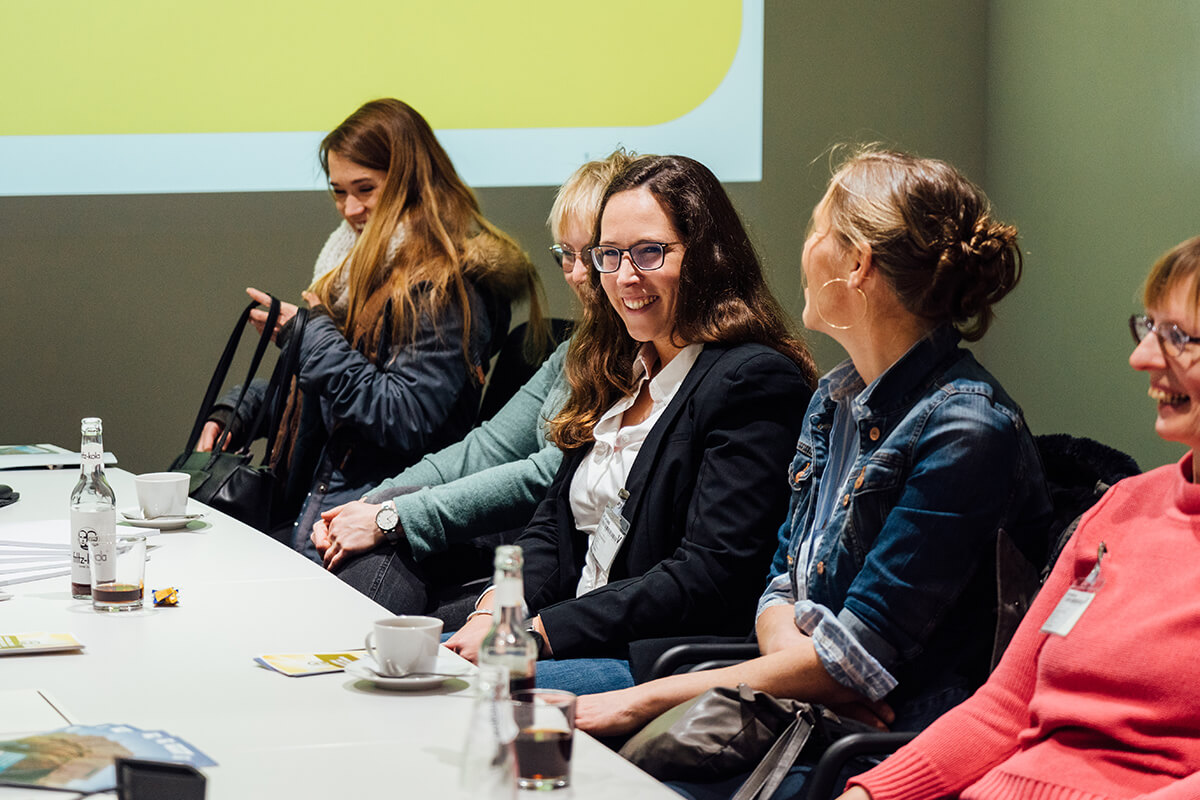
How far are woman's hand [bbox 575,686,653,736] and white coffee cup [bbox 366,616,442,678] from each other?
28 centimetres

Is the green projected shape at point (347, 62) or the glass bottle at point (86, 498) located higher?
the green projected shape at point (347, 62)

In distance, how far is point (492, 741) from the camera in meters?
0.94

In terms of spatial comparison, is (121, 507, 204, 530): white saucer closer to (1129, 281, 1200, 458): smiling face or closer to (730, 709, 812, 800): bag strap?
(730, 709, 812, 800): bag strap

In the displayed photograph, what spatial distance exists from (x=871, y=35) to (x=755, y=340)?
9.68 ft

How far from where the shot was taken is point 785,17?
15.0ft

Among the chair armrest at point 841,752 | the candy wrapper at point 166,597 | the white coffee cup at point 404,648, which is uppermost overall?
the white coffee cup at point 404,648

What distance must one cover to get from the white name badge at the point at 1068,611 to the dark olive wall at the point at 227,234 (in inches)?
114

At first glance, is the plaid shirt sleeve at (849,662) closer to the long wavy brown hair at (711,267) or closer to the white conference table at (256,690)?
the white conference table at (256,690)

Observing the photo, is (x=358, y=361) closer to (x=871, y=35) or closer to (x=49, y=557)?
(x=49, y=557)

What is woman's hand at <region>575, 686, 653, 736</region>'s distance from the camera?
1578 millimetres

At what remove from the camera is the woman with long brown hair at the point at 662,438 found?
1910 mm

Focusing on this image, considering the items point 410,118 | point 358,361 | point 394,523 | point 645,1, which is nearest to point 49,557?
point 394,523

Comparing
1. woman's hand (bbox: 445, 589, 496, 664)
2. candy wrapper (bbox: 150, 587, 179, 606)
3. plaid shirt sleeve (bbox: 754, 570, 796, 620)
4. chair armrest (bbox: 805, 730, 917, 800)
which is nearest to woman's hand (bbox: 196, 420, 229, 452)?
woman's hand (bbox: 445, 589, 496, 664)

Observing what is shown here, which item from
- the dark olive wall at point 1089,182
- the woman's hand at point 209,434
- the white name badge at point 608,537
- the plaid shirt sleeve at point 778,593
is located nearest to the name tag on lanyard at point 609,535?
the white name badge at point 608,537
